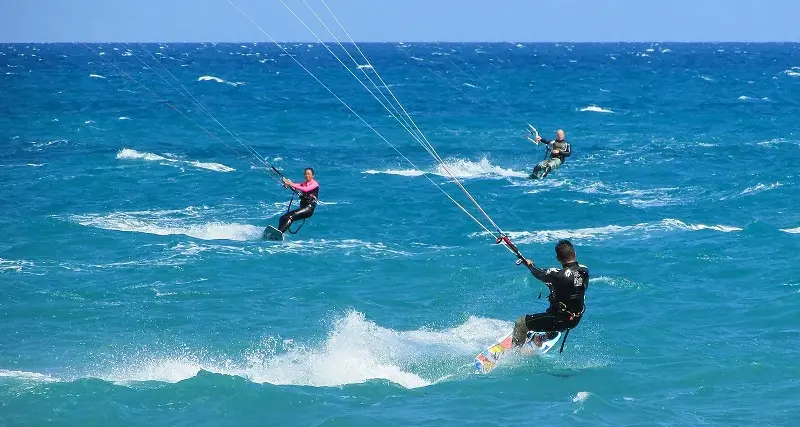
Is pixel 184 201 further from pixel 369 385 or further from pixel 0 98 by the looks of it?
pixel 0 98

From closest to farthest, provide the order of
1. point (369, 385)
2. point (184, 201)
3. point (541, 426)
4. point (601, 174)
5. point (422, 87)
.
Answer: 1. point (541, 426)
2. point (369, 385)
3. point (184, 201)
4. point (601, 174)
5. point (422, 87)

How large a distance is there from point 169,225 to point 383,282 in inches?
346

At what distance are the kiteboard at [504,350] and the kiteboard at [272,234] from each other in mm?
9751

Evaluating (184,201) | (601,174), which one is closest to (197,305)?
(184,201)

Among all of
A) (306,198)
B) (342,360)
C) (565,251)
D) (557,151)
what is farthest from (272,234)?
(565,251)

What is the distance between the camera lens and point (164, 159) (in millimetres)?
44656

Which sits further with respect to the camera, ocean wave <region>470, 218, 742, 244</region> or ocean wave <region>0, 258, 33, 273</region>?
ocean wave <region>470, 218, 742, 244</region>

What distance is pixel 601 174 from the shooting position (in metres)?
41.2

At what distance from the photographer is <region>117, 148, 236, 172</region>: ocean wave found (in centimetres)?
4228

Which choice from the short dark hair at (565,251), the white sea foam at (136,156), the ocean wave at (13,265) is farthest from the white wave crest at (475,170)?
the short dark hair at (565,251)

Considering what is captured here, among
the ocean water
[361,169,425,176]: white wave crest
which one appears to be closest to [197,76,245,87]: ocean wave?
the ocean water

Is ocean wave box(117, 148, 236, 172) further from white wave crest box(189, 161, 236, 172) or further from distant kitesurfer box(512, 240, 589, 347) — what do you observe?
distant kitesurfer box(512, 240, 589, 347)

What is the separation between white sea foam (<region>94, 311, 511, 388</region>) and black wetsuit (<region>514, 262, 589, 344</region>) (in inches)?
89.6

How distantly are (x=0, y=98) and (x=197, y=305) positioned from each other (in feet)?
201
